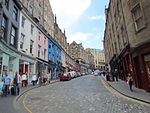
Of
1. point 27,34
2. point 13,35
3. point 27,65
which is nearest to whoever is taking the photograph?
point 13,35

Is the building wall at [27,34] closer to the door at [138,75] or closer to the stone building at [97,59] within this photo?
the door at [138,75]

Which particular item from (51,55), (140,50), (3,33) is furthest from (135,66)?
(51,55)

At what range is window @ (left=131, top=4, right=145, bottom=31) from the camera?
35.0 feet

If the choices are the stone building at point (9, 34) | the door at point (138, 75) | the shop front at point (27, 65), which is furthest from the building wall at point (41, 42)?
the door at point (138, 75)

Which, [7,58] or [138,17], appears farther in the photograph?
[7,58]

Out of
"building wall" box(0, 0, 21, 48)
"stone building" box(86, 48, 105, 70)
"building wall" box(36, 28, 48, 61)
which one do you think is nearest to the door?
"building wall" box(0, 0, 21, 48)

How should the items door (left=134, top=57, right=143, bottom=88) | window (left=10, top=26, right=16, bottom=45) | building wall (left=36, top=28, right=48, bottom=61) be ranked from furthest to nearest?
building wall (left=36, top=28, right=48, bottom=61), window (left=10, top=26, right=16, bottom=45), door (left=134, top=57, right=143, bottom=88)

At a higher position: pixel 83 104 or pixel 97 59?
pixel 97 59

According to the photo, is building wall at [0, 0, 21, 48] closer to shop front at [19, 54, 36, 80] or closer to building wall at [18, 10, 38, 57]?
building wall at [18, 10, 38, 57]

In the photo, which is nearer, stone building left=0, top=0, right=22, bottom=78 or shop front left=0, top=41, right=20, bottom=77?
shop front left=0, top=41, right=20, bottom=77

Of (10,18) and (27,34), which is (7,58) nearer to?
(10,18)

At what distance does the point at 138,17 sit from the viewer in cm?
1110

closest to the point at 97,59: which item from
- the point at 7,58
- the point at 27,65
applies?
the point at 27,65

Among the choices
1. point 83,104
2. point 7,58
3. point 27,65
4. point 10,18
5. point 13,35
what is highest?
point 10,18
